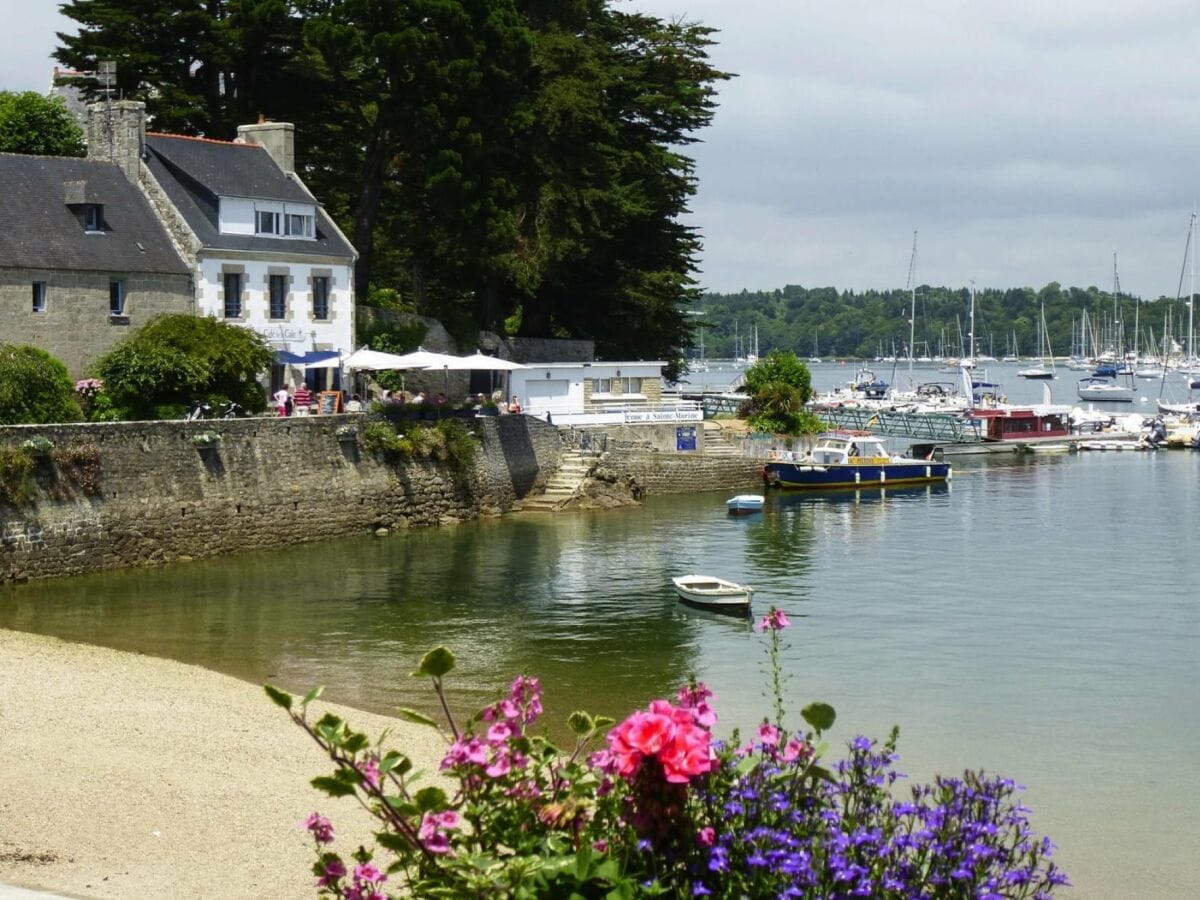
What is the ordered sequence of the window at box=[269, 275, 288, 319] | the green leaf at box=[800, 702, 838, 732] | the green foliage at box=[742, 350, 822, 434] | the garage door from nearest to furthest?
1. the green leaf at box=[800, 702, 838, 732]
2. the window at box=[269, 275, 288, 319]
3. the garage door
4. the green foliage at box=[742, 350, 822, 434]

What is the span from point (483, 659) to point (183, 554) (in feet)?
41.8

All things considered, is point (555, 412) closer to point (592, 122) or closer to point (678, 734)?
point (592, 122)

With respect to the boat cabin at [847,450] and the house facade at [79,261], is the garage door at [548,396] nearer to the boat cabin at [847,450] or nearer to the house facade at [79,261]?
the boat cabin at [847,450]

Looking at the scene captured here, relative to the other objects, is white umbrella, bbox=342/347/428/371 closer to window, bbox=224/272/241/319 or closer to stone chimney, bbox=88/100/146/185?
window, bbox=224/272/241/319

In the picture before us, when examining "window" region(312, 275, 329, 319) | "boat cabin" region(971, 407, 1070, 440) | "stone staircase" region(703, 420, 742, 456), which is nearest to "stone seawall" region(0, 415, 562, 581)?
"window" region(312, 275, 329, 319)

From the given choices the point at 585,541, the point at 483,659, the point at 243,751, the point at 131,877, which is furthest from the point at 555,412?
the point at 131,877

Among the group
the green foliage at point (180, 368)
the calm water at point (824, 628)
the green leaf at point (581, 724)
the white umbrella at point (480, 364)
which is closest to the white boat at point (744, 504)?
the calm water at point (824, 628)

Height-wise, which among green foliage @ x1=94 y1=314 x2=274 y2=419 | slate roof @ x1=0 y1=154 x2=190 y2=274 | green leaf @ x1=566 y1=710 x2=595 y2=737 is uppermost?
slate roof @ x1=0 y1=154 x2=190 y2=274

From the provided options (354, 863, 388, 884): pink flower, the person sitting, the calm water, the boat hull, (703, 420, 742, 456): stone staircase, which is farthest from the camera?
(703, 420, 742, 456): stone staircase

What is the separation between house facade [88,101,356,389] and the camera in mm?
43412

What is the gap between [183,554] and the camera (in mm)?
36406

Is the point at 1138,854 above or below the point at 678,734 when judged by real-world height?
below

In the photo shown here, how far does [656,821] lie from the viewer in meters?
8.19

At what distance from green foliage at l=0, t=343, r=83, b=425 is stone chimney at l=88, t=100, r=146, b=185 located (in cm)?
877
